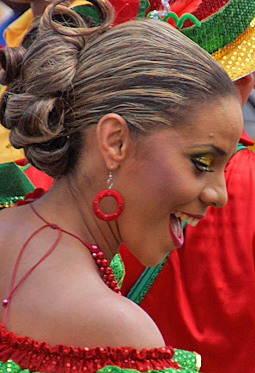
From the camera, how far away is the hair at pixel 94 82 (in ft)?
3.83

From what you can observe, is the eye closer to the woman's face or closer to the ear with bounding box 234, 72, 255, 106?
the woman's face

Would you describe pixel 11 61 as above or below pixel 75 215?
above

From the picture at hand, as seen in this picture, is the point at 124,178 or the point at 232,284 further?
the point at 232,284

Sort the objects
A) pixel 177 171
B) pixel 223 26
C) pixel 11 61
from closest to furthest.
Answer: pixel 177 171
pixel 11 61
pixel 223 26

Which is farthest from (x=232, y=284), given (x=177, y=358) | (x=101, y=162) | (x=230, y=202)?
(x=101, y=162)

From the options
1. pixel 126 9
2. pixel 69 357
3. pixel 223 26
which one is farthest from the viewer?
pixel 223 26

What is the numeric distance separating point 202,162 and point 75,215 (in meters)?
0.27

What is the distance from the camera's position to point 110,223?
1.24 metres

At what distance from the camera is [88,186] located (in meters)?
1.21

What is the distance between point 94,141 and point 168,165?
0.16 meters

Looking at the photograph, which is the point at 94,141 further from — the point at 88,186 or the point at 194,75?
the point at 194,75

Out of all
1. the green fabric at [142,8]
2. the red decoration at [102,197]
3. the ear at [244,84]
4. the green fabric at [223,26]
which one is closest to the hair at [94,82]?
the red decoration at [102,197]

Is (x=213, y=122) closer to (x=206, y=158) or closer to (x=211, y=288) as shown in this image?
(x=206, y=158)

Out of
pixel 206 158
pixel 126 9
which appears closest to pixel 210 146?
pixel 206 158
